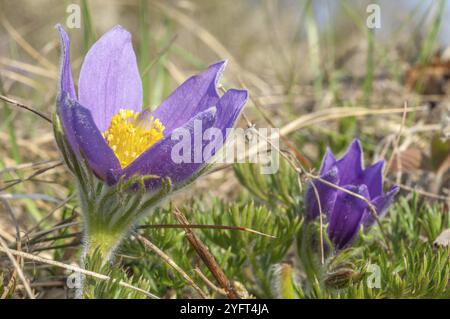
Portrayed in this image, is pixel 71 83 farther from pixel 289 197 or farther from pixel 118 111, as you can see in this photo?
pixel 289 197

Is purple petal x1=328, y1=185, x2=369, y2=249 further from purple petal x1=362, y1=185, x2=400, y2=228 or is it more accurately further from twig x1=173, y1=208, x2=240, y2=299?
twig x1=173, y1=208, x2=240, y2=299

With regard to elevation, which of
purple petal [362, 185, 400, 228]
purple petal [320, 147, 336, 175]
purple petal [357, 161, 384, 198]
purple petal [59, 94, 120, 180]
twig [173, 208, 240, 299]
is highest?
purple petal [59, 94, 120, 180]

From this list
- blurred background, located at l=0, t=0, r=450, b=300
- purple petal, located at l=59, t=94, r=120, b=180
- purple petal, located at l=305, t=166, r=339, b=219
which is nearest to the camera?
purple petal, located at l=59, t=94, r=120, b=180

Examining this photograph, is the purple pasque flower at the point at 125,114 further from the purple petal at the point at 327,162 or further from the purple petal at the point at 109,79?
the purple petal at the point at 327,162

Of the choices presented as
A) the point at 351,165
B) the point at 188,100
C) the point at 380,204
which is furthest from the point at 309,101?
the point at 188,100

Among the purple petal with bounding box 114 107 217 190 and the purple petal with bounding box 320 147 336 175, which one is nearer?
the purple petal with bounding box 114 107 217 190

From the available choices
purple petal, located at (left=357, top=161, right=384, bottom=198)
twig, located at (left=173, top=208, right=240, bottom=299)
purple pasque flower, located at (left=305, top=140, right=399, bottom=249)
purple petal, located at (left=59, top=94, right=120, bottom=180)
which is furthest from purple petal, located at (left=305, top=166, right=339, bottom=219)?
purple petal, located at (left=59, top=94, right=120, bottom=180)

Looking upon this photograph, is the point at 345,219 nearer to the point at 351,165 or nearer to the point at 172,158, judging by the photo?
the point at 351,165

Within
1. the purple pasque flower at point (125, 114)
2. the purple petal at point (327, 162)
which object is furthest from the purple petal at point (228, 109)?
the purple petal at point (327, 162)
